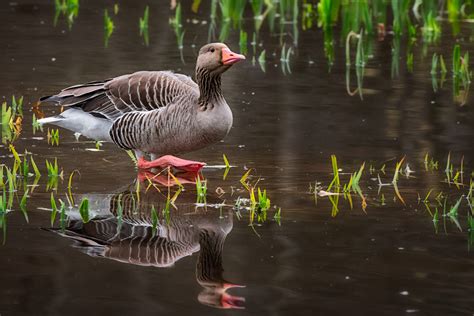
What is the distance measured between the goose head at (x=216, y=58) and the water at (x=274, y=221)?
2.84 feet

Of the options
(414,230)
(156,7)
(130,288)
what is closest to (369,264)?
(414,230)

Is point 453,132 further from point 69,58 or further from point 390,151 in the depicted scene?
point 69,58

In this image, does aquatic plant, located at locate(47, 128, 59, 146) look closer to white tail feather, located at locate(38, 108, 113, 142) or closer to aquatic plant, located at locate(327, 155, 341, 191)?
white tail feather, located at locate(38, 108, 113, 142)

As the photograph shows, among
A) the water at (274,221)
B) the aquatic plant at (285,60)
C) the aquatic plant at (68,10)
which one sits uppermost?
the aquatic plant at (68,10)

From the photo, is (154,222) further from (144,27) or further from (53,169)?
(144,27)

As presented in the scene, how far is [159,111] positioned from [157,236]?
2.24 m

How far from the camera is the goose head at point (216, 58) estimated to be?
31.1 ft

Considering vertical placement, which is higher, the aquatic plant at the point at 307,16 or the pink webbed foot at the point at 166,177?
the aquatic plant at the point at 307,16

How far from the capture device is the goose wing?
9742 mm

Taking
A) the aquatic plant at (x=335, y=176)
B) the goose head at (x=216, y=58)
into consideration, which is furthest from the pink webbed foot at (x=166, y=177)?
the aquatic plant at (x=335, y=176)

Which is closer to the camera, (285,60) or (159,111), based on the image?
(159,111)

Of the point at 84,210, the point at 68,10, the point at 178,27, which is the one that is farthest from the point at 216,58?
the point at 68,10

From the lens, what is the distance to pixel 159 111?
9.64 meters

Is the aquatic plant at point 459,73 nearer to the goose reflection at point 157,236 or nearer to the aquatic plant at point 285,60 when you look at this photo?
the aquatic plant at point 285,60
